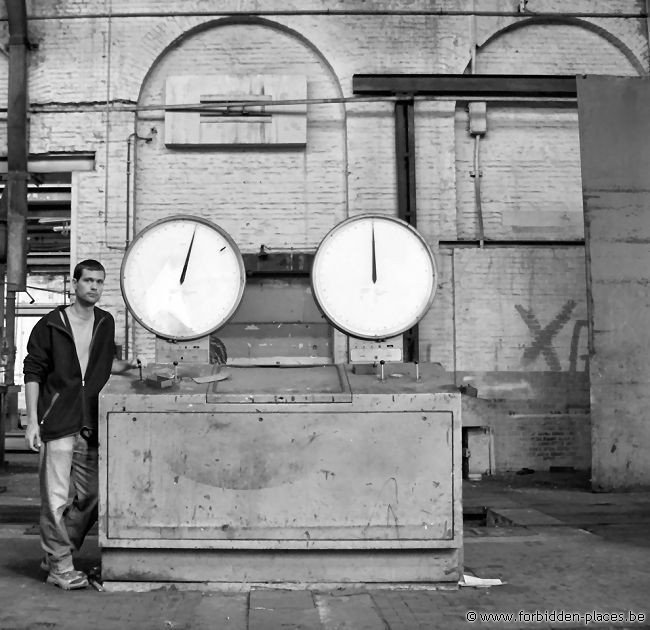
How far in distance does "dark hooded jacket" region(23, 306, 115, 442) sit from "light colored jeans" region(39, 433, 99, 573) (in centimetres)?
9

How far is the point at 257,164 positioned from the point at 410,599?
6165mm

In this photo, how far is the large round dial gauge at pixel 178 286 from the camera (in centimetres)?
399

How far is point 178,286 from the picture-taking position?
13.1 ft

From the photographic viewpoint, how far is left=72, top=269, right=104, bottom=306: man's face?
12.9 feet

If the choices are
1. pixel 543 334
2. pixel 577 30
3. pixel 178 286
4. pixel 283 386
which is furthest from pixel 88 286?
pixel 577 30

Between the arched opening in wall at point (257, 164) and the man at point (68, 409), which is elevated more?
the arched opening in wall at point (257, 164)

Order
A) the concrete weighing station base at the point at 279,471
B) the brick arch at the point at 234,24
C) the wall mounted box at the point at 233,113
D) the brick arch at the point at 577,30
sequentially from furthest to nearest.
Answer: the brick arch at the point at 577,30
the brick arch at the point at 234,24
the wall mounted box at the point at 233,113
the concrete weighing station base at the point at 279,471

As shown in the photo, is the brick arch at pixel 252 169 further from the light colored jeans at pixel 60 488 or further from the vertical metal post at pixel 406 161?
the light colored jeans at pixel 60 488

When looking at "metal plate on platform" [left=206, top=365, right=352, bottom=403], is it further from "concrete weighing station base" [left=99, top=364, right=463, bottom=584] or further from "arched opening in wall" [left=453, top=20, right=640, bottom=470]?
"arched opening in wall" [left=453, top=20, right=640, bottom=470]

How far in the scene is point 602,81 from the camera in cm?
796

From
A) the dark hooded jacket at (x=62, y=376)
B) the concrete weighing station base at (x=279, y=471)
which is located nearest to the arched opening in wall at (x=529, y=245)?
the concrete weighing station base at (x=279, y=471)

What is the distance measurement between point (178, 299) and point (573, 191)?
20.9 feet

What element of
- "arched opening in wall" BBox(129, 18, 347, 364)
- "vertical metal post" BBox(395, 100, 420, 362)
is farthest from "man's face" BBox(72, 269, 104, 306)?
"vertical metal post" BBox(395, 100, 420, 362)

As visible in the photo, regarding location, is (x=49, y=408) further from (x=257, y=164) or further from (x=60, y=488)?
(x=257, y=164)
